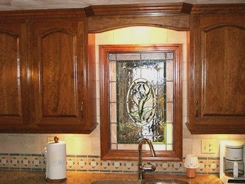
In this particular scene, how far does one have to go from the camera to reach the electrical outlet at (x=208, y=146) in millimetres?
2414

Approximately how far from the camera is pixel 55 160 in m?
2.29

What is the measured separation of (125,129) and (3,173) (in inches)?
43.2

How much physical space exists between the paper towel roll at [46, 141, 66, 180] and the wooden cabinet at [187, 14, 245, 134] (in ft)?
3.35

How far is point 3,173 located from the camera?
8.31 feet

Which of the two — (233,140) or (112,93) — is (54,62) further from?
(233,140)

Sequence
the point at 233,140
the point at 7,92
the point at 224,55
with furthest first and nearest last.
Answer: the point at 233,140
the point at 7,92
the point at 224,55

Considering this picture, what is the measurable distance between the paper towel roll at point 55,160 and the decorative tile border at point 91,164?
24 centimetres

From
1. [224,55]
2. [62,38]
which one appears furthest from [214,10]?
[62,38]

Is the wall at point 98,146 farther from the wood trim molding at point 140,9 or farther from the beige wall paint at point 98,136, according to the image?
the wood trim molding at point 140,9

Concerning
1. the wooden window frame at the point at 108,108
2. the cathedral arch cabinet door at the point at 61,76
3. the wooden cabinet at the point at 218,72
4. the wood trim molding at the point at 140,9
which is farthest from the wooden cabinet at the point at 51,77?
the wooden cabinet at the point at 218,72

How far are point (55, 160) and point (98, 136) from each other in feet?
1.34

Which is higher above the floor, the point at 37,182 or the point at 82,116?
the point at 82,116

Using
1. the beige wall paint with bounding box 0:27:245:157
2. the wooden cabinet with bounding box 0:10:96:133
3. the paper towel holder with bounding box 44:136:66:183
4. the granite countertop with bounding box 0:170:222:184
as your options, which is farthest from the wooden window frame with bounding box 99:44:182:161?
the paper towel holder with bounding box 44:136:66:183

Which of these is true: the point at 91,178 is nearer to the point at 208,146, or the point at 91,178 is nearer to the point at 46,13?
the point at 208,146
